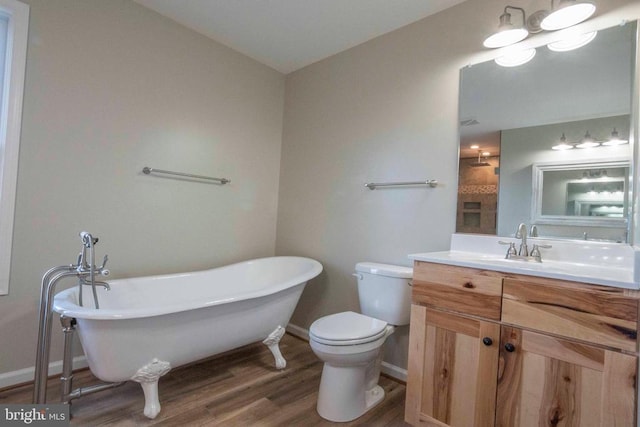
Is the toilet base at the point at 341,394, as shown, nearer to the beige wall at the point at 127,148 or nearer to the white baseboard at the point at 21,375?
A: the beige wall at the point at 127,148

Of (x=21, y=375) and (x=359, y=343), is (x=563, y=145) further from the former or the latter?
(x=21, y=375)

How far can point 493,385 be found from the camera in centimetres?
129

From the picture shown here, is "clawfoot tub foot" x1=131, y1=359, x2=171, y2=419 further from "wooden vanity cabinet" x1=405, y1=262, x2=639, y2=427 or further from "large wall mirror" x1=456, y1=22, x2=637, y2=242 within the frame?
"large wall mirror" x1=456, y1=22, x2=637, y2=242

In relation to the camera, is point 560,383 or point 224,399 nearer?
point 560,383

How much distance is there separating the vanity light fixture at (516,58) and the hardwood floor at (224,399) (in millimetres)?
2059

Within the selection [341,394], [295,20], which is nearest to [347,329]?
[341,394]

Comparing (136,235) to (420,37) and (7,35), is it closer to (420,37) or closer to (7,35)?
(7,35)

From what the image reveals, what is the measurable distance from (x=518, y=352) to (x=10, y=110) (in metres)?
2.78

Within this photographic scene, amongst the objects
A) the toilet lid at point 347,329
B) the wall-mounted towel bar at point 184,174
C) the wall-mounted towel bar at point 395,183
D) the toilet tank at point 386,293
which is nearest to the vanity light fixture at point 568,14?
the wall-mounted towel bar at point 395,183

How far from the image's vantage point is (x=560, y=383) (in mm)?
1142

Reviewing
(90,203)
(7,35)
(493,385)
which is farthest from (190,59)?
(493,385)

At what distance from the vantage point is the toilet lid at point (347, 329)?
5.24ft

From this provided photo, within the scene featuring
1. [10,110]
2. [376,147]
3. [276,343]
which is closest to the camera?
[10,110]

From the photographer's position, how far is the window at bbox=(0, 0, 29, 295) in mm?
1766
